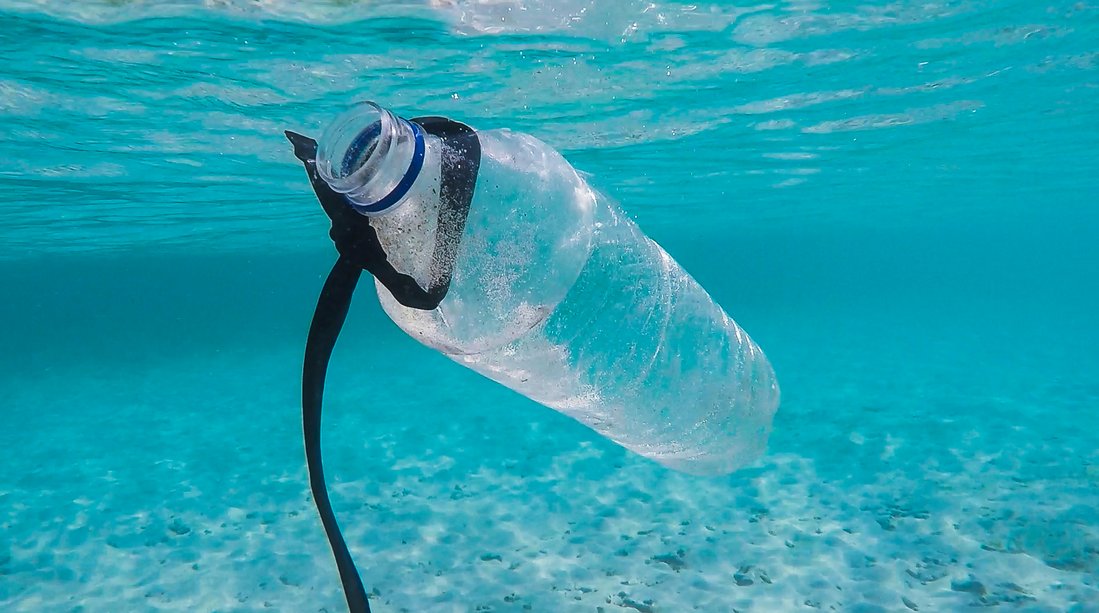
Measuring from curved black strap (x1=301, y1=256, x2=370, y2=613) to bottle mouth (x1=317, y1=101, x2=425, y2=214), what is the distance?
0.65ft

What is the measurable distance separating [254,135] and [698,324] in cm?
1258

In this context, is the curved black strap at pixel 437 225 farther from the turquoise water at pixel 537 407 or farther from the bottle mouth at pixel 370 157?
the turquoise water at pixel 537 407

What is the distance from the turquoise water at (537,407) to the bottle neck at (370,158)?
2411mm

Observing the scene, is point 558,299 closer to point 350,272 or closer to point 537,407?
point 350,272

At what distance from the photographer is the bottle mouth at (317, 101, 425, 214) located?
184 centimetres

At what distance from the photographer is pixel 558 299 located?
9.27 ft

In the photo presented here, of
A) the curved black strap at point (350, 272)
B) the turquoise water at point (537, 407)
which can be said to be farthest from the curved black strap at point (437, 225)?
the turquoise water at point (537, 407)

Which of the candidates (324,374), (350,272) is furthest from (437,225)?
(324,374)

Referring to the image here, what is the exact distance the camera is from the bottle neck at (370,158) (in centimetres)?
184

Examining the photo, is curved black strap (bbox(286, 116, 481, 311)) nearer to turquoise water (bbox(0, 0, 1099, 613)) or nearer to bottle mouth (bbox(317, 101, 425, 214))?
bottle mouth (bbox(317, 101, 425, 214))

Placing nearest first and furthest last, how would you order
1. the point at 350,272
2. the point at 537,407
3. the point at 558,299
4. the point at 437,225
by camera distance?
1. the point at 350,272
2. the point at 437,225
3. the point at 558,299
4. the point at 537,407

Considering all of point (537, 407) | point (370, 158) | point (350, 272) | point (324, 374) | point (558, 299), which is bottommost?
point (324, 374)

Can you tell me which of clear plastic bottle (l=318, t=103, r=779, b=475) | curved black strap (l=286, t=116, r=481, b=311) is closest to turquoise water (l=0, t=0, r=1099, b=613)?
clear plastic bottle (l=318, t=103, r=779, b=475)

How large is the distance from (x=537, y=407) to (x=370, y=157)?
45.5 feet
